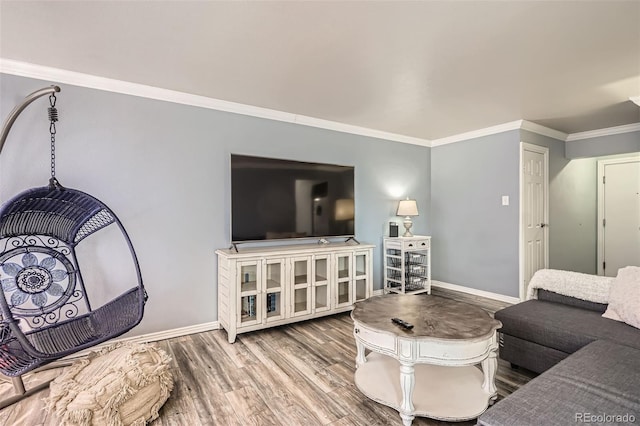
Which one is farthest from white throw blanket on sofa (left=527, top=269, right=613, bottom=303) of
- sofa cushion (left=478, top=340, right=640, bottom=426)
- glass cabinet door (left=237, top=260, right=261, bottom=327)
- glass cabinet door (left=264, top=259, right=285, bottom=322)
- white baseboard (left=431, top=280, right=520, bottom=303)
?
glass cabinet door (left=237, top=260, right=261, bottom=327)

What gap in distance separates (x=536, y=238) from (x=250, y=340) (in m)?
3.77

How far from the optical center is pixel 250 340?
2.82m

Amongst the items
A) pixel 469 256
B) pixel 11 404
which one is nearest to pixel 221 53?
pixel 11 404

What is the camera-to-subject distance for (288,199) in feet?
11.1

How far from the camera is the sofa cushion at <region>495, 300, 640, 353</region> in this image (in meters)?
1.82

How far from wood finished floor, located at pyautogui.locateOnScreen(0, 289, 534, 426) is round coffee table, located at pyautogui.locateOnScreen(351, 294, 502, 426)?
0.08 meters

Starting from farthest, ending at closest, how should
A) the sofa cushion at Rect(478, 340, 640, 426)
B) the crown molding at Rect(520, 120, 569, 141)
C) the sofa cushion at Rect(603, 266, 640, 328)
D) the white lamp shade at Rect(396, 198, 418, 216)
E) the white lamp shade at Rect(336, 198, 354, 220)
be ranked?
the white lamp shade at Rect(396, 198, 418, 216) → the crown molding at Rect(520, 120, 569, 141) → the white lamp shade at Rect(336, 198, 354, 220) → the sofa cushion at Rect(603, 266, 640, 328) → the sofa cushion at Rect(478, 340, 640, 426)

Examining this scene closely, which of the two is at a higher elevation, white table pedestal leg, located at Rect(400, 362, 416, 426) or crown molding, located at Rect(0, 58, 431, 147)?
crown molding, located at Rect(0, 58, 431, 147)

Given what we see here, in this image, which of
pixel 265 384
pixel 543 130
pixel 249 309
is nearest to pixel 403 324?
pixel 265 384

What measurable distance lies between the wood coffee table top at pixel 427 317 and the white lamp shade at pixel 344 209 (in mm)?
1599

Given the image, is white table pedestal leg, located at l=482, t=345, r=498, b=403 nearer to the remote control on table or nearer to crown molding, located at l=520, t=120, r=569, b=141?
the remote control on table

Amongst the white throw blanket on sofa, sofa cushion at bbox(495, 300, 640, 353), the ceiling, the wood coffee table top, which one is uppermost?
the ceiling

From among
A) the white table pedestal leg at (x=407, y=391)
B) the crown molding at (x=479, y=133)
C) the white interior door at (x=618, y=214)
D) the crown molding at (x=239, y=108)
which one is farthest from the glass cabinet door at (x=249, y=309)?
the white interior door at (x=618, y=214)

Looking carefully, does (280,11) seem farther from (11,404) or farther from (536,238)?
(536,238)
